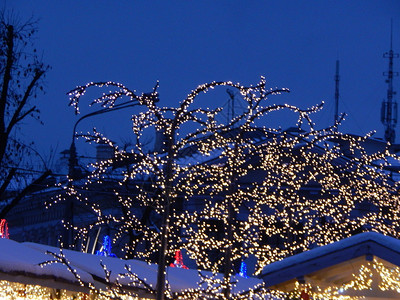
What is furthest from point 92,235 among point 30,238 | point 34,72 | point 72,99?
point 72,99

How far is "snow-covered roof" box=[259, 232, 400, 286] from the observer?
10.3 m

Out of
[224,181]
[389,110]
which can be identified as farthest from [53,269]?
[389,110]

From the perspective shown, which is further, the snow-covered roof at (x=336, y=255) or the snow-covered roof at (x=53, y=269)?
the snow-covered roof at (x=53, y=269)

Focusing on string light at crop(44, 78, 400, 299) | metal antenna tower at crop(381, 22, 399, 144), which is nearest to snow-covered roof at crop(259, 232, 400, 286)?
string light at crop(44, 78, 400, 299)

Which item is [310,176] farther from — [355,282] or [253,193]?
[355,282]

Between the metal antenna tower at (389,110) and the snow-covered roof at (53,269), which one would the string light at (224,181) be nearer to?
the snow-covered roof at (53,269)

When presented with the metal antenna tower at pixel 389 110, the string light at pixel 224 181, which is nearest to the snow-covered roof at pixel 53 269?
the string light at pixel 224 181

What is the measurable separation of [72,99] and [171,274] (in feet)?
20.8

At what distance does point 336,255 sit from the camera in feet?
34.6

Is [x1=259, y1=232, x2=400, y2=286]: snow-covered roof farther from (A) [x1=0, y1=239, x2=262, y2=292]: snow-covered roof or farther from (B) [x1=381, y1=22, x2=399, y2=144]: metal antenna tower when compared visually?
(B) [x1=381, y1=22, x2=399, y2=144]: metal antenna tower

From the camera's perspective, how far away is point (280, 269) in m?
10.7

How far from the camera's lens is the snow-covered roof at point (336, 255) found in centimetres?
1027

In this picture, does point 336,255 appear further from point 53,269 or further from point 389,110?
point 389,110

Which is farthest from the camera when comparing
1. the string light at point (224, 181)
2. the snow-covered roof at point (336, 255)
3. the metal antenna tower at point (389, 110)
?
the metal antenna tower at point (389, 110)
